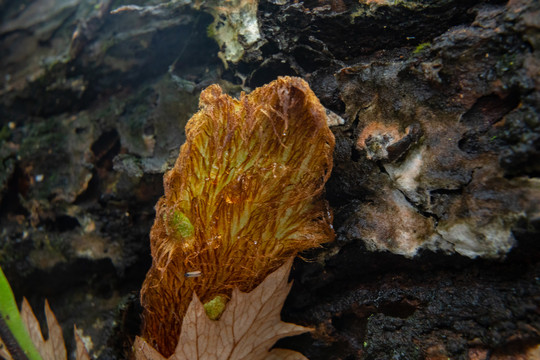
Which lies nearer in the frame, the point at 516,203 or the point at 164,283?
the point at 516,203

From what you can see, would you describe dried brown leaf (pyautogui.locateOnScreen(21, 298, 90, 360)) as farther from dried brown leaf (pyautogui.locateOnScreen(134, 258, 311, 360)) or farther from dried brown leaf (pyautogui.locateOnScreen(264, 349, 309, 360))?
dried brown leaf (pyautogui.locateOnScreen(264, 349, 309, 360))

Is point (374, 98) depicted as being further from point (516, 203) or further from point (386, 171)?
point (516, 203)

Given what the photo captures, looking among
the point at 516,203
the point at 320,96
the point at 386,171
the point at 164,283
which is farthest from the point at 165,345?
the point at 516,203

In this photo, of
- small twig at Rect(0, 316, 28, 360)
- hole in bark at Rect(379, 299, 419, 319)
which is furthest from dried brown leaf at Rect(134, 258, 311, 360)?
small twig at Rect(0, 316, 28, 360)

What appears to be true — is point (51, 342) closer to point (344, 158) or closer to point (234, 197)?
point (234, 197)

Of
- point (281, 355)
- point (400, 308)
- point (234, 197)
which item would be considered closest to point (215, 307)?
point (281, 355)
